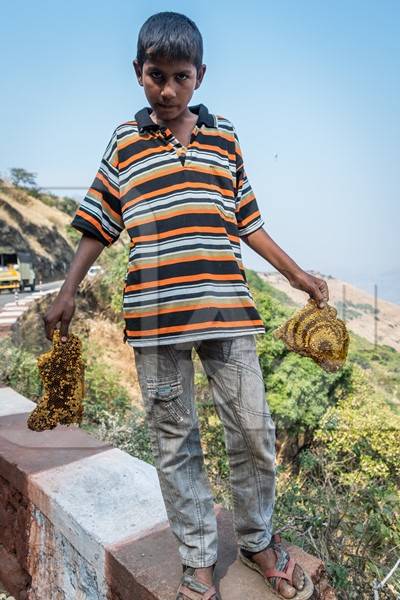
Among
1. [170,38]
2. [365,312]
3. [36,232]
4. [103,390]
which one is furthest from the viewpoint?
[365,312]

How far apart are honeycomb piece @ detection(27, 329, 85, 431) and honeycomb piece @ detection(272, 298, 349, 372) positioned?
2.14 ft

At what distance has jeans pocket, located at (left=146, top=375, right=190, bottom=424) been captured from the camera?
4.62ft

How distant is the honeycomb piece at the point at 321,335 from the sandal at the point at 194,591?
0.66 metres

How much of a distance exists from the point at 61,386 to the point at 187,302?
1.76ft

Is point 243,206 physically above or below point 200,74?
below

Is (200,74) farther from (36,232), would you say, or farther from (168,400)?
(36,232)

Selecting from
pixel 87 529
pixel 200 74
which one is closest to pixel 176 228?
pixel 200 74

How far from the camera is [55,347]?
1.60m

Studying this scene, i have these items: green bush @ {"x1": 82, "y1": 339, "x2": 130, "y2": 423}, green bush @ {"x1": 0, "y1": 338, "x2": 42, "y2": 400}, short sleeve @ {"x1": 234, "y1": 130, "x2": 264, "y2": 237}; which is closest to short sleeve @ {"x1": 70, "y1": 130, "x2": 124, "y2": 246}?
short sleeve @ {"x1": 234, "y1": 130, "x2": 264, "y2": 237}

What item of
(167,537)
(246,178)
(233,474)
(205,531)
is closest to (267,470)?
(233,474)

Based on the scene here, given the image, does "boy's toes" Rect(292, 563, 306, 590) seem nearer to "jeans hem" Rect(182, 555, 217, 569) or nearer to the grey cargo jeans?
the grey cargo jeans

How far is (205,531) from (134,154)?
3.35 feet

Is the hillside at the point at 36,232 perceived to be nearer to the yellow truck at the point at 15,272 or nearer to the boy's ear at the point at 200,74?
the yellow truck at the point at 15,272

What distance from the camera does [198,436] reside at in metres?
1.49
